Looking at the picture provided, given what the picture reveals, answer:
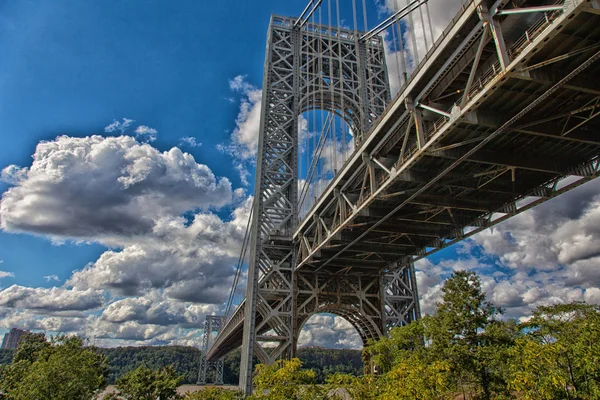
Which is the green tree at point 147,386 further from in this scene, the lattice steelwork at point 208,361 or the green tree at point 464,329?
the lattice steelwork at point 208,361

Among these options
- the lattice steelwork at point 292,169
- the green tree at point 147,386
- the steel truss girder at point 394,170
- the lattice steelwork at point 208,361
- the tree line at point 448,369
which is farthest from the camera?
the lattice steelwork at point 208,361

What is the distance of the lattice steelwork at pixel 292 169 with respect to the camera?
2855 centimetres

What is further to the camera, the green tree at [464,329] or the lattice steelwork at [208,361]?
the lattice steelwork at [208,361]

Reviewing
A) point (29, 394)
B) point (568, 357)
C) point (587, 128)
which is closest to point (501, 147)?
point (587, 128)

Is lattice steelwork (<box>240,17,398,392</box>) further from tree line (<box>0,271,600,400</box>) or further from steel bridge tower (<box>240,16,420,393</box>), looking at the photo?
tree line (<box>0,271,600,400</box>)

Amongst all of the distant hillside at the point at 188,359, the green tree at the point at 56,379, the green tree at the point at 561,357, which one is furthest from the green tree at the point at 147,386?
the distant hillside at the point at 188,359

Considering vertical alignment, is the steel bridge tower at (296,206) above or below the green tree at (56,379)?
above

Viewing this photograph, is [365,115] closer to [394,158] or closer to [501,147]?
[394,158]

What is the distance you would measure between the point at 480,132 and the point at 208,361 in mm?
121507

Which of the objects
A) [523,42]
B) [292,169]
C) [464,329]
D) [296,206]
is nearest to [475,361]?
[464,329]

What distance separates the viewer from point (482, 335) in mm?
19438

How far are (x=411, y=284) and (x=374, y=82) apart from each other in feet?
63.0

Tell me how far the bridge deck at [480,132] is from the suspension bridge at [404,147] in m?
0.05

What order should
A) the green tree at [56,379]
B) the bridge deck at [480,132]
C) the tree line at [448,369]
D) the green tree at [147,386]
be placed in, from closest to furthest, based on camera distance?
1. the bridge deck at [480,132]
2. the tree line at [448,369]
3. the green tree at [147,386]
4. the green tree at [56,379]
